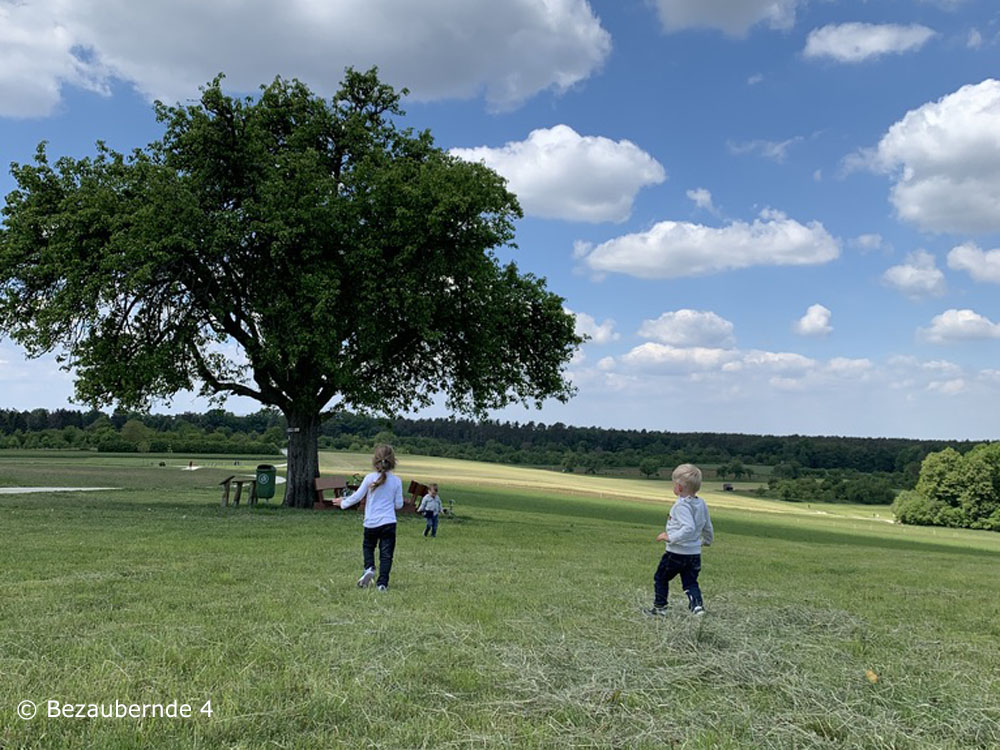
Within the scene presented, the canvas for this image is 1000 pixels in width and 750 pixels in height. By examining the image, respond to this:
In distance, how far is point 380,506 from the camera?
33.1 ft

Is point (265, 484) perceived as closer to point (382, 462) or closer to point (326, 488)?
point (326, 488)

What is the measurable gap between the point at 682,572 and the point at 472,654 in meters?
3.70

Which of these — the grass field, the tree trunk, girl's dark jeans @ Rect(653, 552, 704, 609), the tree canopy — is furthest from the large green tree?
the tree canopy

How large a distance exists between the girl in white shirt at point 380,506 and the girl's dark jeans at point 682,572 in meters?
3.48

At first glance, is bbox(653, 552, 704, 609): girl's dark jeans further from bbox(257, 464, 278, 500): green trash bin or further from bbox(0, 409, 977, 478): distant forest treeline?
bbox(0, 409, 977, 478): distant forest treeline

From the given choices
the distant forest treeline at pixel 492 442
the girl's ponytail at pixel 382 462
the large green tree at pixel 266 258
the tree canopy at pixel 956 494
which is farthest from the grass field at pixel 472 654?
the distant forest treeline at pixel 492 442

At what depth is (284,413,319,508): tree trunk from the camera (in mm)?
25516

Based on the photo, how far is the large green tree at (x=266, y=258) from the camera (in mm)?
21594

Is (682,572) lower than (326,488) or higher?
higher

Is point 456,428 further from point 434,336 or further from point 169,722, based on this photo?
point 169,722

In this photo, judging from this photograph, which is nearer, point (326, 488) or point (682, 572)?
point (682, 572)

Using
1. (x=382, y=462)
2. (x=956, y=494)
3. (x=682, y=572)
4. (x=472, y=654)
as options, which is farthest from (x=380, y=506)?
(x=956, y=494)

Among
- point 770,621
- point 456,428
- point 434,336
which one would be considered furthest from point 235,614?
point 456,428

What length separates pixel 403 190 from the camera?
22.2m
